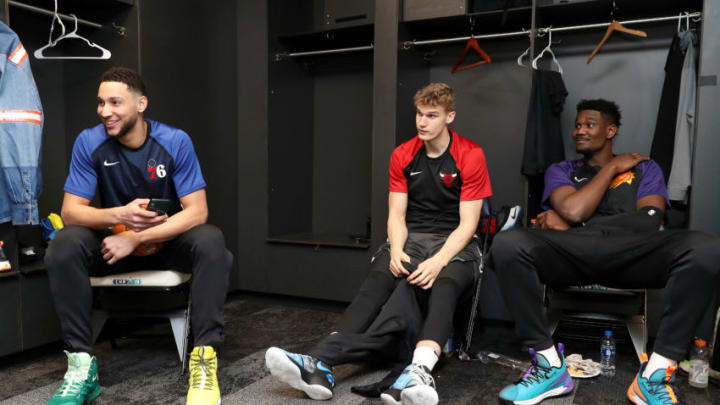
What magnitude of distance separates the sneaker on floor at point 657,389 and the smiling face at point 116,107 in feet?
7.07

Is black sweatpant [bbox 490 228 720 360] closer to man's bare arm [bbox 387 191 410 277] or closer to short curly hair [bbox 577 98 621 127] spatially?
man's bare arm [bbox 387 191 410 277]

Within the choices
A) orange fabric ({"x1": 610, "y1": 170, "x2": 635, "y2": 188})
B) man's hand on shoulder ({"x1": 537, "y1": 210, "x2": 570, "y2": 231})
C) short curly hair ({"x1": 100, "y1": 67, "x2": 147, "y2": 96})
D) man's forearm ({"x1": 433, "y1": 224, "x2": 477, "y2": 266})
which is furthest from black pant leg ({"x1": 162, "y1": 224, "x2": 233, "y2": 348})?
orange fabric ({"x1": 610, "y1": 170, "x2": 635, "y2": 188})

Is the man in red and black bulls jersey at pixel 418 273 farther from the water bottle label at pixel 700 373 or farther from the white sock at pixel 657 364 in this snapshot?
the water bottle label at pixel 700 373

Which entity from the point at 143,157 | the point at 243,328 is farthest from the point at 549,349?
the point at 143,157

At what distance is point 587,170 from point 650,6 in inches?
39.2

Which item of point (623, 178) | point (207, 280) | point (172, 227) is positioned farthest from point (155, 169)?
point (623, 178)

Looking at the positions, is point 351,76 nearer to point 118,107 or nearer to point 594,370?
point 118,107

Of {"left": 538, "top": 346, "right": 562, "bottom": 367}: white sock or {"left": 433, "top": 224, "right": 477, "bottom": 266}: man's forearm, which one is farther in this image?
{"left": 433, "top": 224, "right": 477, "bottom": 266}: man's forearm

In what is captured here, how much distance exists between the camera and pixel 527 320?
1847 mm

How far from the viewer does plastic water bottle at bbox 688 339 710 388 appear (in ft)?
6.49

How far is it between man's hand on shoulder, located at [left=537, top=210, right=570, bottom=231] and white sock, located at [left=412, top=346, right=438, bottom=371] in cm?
94

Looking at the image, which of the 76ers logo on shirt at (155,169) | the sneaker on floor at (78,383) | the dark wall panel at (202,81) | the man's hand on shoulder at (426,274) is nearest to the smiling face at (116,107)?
the 76ers logo on shirt at (155,169)

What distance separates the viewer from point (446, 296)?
1948 mm

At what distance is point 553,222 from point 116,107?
196 centimetres
